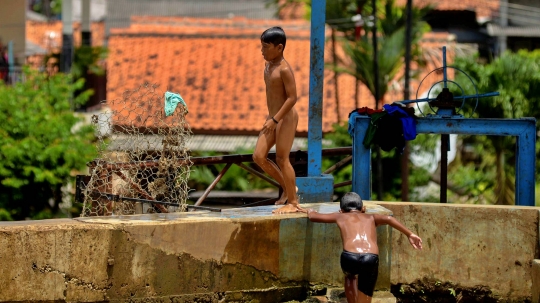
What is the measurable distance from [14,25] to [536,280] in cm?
1719

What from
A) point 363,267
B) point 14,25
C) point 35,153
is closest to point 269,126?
point 363,267

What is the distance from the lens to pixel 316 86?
846 centimetres

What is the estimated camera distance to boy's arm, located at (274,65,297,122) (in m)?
7.38

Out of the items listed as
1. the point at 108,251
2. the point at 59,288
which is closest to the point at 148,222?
the point at 108,251

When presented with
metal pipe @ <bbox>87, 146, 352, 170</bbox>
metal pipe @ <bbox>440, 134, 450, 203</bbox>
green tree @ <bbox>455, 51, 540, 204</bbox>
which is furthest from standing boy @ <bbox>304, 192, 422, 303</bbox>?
green tree @ <bbox>455, 51, 540, 204</bbox>

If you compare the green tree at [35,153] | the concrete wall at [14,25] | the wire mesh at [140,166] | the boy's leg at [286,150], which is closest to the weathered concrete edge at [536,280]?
the boy's leg at [286,150]

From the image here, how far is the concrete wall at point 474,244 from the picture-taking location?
26.1ft

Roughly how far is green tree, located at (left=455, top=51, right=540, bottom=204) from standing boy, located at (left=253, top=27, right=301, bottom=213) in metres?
7.20

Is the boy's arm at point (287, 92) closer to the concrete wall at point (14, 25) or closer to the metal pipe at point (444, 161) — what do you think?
the metal pipe at point (444, 161)

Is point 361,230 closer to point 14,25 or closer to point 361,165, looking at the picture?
point 361,165

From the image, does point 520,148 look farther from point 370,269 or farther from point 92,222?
point 92,222

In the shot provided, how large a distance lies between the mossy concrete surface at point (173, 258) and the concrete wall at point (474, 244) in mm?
716

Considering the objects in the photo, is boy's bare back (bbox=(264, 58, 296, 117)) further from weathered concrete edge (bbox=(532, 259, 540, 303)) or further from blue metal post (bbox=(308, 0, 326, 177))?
weathered concrete edge (bbox=(532, 259, 540, 303))

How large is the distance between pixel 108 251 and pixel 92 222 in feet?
0.88
